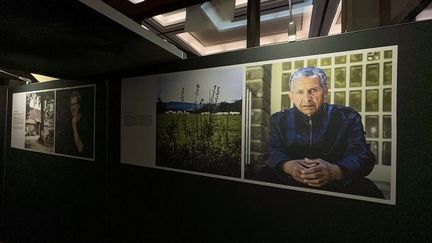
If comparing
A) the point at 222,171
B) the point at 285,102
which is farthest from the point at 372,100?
the point at 222,171

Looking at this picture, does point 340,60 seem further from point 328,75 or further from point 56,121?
point 56,121

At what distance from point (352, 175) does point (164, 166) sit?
3.09 ft

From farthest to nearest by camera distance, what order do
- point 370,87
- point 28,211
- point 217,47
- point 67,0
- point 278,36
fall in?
1. point 217,47
2. point 278,36
3. point 28,211
4. point 370,87
5. point 67,0

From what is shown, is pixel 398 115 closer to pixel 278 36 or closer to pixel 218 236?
pixel 218 236

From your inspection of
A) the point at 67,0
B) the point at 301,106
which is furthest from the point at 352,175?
the point at 67,0

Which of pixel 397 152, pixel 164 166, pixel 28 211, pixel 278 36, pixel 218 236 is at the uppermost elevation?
pixel 278 36

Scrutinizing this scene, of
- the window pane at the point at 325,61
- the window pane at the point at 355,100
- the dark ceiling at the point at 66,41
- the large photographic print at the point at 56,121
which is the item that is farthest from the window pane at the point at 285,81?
the large photographic print at the point at 56,121

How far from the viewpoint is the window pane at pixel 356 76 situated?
0.83 meters

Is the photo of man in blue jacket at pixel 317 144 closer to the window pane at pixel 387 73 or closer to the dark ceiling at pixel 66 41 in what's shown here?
the window pane at pixel 387 73

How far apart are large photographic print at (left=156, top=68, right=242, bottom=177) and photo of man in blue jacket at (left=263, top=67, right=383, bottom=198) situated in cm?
20

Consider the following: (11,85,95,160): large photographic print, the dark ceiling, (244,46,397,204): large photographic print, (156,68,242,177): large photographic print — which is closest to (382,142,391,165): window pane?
(244,46,397,204): large photographic print

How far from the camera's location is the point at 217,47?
2.84 meters

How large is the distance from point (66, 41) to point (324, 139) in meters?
1.18

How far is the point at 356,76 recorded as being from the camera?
0.84 meters
